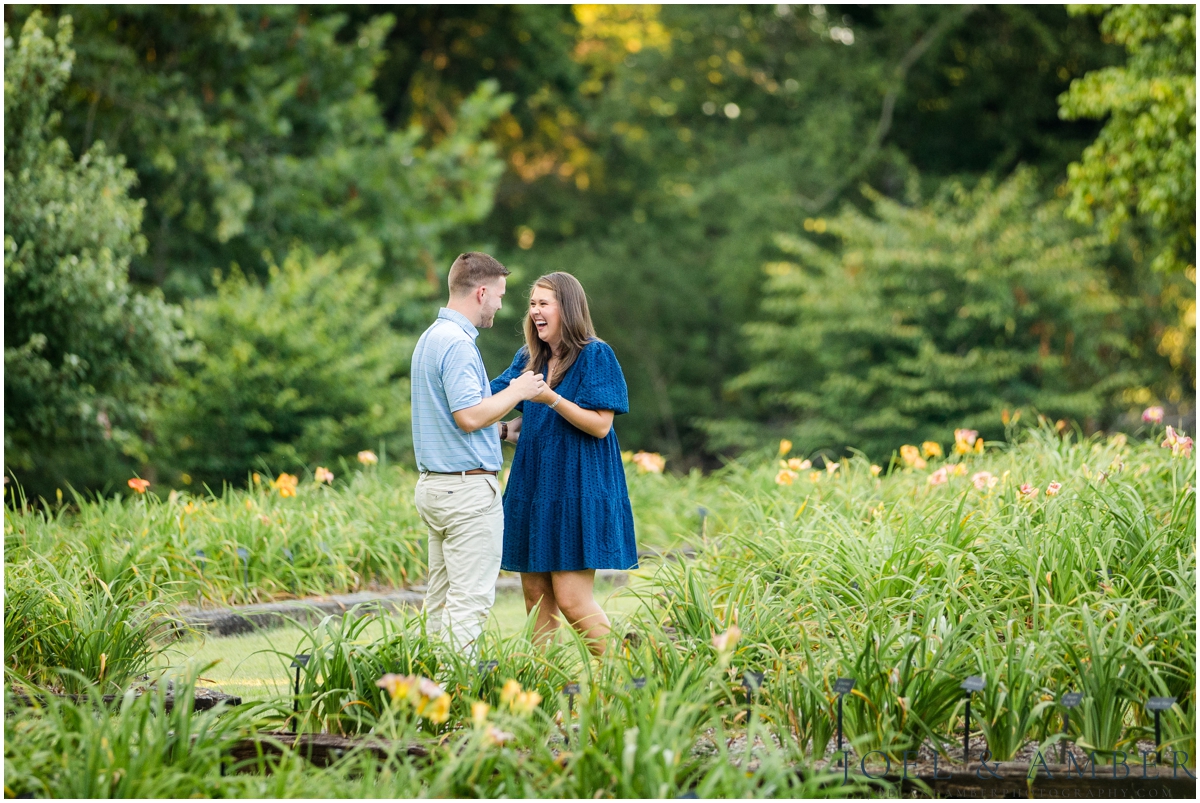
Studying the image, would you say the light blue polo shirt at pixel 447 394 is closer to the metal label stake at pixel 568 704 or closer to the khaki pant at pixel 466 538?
the khaki pant at pixel 466 538

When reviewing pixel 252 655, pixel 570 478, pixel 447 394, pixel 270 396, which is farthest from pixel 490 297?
pixel 270 396

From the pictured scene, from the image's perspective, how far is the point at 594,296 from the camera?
22562 mm

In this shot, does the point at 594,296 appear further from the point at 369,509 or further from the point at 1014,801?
the point at 1014,801

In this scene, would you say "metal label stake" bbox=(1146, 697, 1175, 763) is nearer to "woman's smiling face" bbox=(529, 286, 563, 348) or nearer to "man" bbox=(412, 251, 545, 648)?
"man" bbox=(412, 251, 545, 648)

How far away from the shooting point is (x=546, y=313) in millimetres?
4035

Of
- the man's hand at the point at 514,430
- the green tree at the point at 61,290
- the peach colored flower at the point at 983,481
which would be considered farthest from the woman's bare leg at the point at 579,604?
the green tree at the point at 61,290

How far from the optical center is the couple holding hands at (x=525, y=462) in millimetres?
3820

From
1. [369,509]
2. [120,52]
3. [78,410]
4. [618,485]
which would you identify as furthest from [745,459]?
[120,52]

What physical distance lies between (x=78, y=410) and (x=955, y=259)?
11419mm

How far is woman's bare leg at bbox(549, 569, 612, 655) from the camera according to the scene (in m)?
3.98

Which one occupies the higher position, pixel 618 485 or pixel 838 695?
pixel 618 485

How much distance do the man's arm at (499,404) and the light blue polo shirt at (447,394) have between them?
0.04m

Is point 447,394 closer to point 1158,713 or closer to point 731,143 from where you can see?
point 1158,713

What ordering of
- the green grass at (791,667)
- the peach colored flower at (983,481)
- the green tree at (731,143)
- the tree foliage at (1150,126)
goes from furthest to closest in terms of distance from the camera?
the green tree at (731,143) → the tree foliage at (1150,126) → the peach colored flower at (983,481) → the green grass at (791,667)
